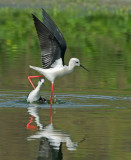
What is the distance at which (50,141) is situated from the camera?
7.42 m

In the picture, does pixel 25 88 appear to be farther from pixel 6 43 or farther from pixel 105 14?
pixel 105 14

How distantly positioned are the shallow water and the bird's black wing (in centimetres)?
61

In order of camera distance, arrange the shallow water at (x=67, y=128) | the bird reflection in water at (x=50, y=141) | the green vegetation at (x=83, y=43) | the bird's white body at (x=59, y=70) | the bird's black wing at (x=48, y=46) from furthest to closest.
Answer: the green vegetation at (x=83, y=43) → the bird's white body at (x=59, y=70) → the bird's black wing at (x=48, y=46) → the shallow water at (x=67, y=128) → the bird reflection in water at (x=50, y=141)

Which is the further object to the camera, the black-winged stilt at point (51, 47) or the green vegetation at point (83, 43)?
the green vegetation at point (83, 43)

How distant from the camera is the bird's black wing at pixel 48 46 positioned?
10.0 metres

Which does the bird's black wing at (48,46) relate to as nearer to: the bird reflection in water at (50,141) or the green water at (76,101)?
the green water at (76,101)

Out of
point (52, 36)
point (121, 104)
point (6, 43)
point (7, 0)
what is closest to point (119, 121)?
point (121, 104)

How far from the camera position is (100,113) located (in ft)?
30.7

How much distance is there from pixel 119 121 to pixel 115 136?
3.09 ft

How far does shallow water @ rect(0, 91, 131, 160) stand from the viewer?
7023 millimetres

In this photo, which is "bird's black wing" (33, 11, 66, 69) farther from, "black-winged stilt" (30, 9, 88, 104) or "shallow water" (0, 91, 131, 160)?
"shallow water" (0, 91, 131, 160)

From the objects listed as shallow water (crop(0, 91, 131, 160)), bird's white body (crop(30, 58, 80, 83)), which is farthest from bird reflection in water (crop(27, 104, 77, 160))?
bird's white body (crop(30, 58, 80, 83))

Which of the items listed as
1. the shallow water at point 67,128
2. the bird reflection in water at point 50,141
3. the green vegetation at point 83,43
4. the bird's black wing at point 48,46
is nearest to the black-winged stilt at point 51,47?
the bird's black wing at point 48,46

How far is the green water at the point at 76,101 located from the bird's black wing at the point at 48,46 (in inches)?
24.2
